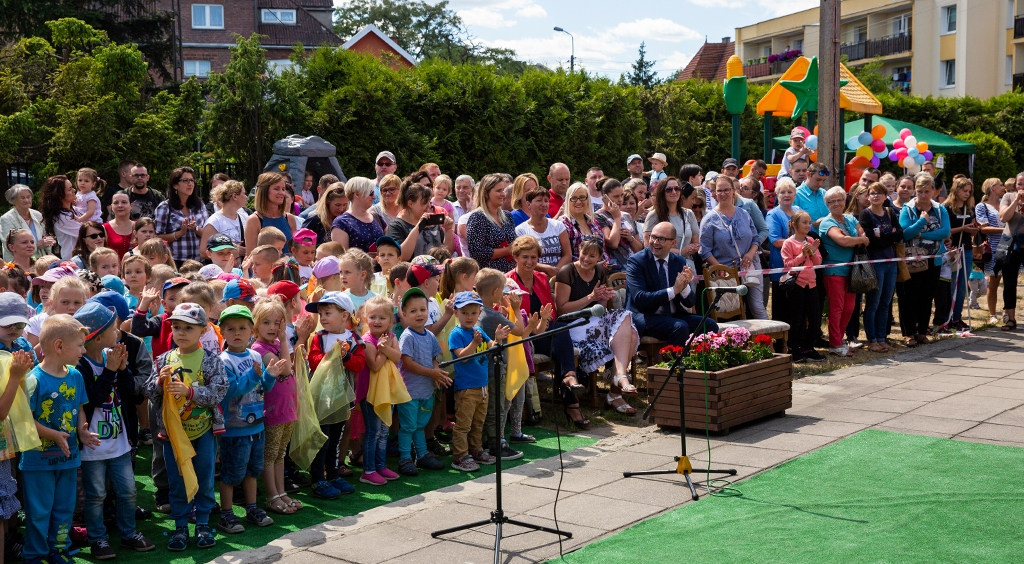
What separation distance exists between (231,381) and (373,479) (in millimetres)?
1489

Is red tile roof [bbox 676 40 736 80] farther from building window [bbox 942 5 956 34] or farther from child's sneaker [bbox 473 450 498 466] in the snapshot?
child's sneaker [bbox 473 450 498 466]

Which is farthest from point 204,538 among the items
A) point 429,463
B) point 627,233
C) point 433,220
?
point 627,233

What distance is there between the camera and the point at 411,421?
705cm

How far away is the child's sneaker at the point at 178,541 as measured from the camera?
5488mm

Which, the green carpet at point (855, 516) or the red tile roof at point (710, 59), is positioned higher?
the red tile roof at point (710, 59)

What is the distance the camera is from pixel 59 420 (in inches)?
205

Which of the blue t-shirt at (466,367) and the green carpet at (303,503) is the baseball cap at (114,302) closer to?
the green carpet at (303,503)

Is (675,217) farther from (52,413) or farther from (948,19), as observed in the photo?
(948,19)

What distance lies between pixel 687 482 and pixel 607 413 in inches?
91.8

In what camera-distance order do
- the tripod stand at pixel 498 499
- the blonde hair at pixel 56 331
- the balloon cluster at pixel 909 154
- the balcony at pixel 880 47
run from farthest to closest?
the balcony at pixel 880 47, the balloon cluster at pixel 909 154, the blonde hair at pixel 56 331, the tripod stand at pixel 498 499

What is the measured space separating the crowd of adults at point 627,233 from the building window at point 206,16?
42632 millimetres

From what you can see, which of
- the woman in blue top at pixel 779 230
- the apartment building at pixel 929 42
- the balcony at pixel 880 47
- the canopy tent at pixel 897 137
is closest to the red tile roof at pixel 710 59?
the apartment building at pixel 929 42

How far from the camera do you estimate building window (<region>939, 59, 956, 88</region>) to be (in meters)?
51.1

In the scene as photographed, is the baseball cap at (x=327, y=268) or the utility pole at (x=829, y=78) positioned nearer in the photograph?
the baseball cap at (x=327, y=268)
